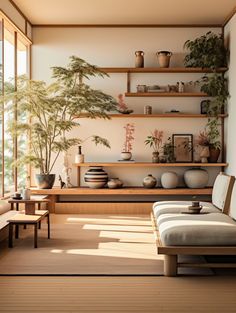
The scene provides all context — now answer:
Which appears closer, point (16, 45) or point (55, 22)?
point (16, 45)

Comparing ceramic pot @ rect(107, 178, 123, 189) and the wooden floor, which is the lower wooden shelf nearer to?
ceramic pot @ rect(107, 178, 123, 189)

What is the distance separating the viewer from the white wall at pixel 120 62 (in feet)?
25.5

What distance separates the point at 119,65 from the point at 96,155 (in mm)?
1538

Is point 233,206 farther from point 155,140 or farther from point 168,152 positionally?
point 155,140

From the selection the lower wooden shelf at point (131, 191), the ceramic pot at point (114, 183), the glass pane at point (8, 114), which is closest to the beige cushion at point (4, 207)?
the glass pane at point (8, 114)

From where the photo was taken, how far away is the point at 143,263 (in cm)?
429

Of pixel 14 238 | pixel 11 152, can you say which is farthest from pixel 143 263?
pixel 11 152

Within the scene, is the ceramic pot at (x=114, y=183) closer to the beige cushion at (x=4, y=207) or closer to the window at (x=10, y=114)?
the window at (x=10, y=114)

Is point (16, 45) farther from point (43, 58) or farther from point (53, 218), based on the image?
point (53, 218)

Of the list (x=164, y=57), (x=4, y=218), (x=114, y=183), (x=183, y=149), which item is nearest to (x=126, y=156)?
(x=114, y=183)

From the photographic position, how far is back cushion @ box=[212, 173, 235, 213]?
5.26 m

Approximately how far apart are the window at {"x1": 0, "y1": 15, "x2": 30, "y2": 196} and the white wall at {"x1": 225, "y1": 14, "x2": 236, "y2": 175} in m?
3.19

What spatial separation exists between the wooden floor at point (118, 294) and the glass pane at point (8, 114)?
9.96ft

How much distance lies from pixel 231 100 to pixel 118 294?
4.66m
